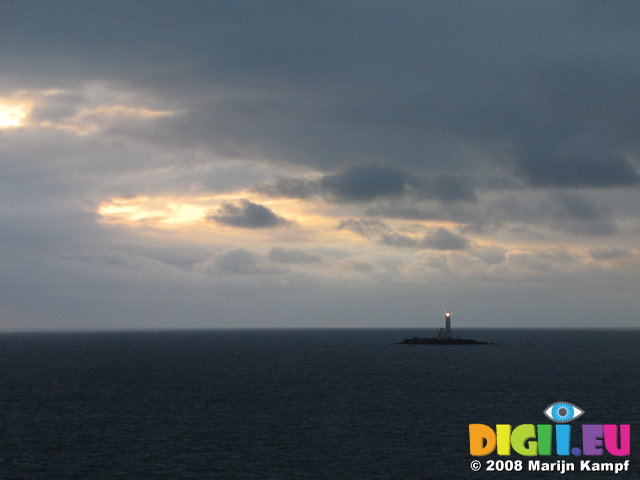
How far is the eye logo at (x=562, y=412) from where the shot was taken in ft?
239

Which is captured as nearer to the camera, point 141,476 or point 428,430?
point 141,476

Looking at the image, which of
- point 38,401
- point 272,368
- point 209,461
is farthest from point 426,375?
point 209,461

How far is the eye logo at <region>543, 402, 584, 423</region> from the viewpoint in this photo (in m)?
72.7

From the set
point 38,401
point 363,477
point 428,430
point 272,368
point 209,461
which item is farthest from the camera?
point 272,368

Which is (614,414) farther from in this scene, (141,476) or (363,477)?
(141,476)

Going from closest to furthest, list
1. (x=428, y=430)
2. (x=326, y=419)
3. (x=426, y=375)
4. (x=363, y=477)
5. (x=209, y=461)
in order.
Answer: (x=363, y=477) < (x=209, y=461) < (x=428, y=430) < (x=326, y=419) < (x=426, y=375)

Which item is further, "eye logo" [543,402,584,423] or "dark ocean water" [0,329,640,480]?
"eye logo" [543,402,584,423]

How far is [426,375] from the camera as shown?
4707 inches

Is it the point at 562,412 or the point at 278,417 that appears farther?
the point at 562,412

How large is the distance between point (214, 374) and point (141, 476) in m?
77.1

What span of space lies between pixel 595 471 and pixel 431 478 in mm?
12466

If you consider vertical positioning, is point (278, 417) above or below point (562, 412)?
above

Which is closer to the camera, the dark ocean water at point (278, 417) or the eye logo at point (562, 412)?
the dark ocean water at point (278, 417)

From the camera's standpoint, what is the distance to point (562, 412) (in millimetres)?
77812
